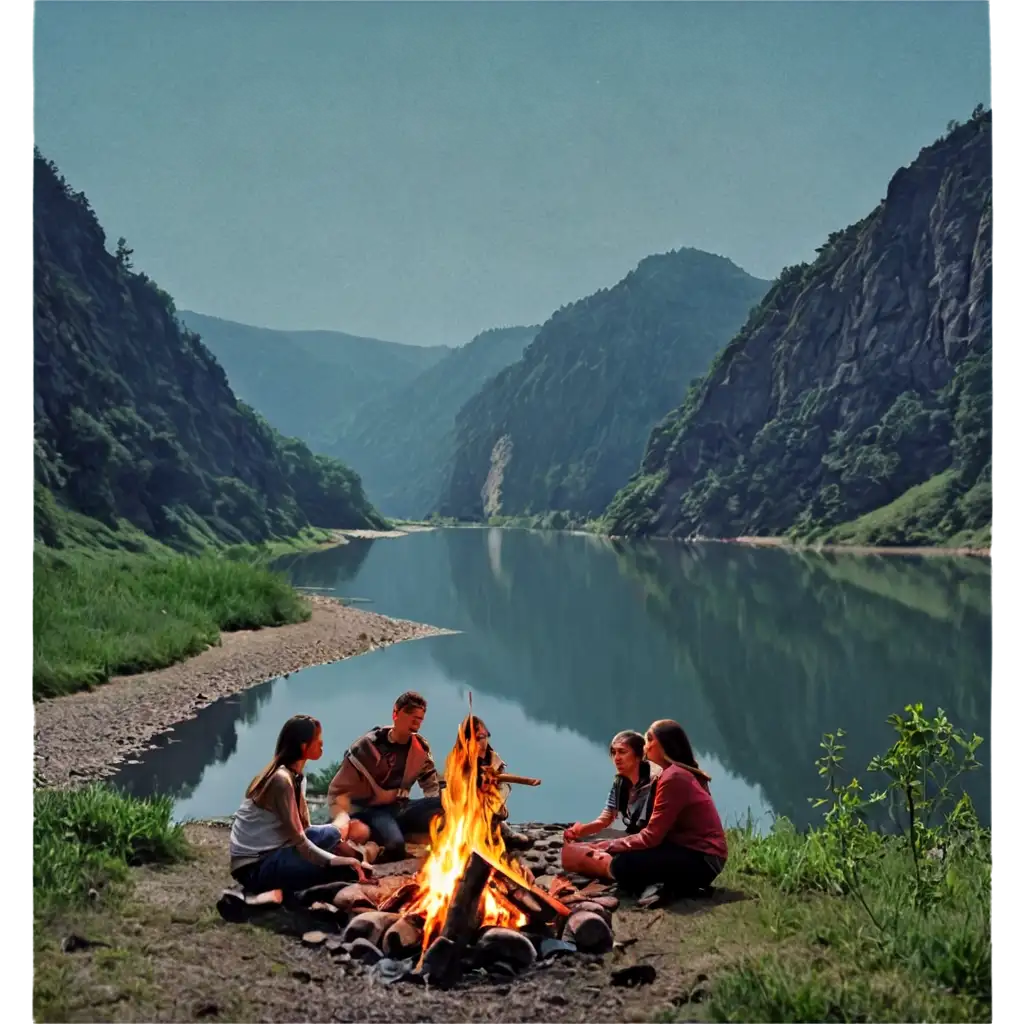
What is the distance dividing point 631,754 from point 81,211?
7218 centimetres

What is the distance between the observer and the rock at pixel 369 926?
599cm

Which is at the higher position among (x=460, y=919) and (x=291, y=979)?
(x=460, y=919)

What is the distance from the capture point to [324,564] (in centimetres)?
5625

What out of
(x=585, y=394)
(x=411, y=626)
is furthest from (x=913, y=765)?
(x=585, y=394)

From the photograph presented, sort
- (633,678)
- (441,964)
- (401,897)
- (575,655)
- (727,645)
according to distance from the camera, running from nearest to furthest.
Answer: (441,964) < (401,897) < (633,678) < (575,655) < (727,645)

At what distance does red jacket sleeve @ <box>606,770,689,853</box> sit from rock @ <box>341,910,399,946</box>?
1.60 m

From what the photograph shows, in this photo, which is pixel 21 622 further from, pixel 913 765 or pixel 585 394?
pixel 585 394

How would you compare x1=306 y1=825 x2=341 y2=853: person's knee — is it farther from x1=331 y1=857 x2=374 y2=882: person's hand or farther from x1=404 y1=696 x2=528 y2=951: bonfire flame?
x1=404 y1=696 x2=528 y2=951: bonfire flame

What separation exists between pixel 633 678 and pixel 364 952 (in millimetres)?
19233

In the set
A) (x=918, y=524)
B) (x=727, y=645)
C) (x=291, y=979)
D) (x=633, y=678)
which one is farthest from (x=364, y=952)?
(x=918, y=524)

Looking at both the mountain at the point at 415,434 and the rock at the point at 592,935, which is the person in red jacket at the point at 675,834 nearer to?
the rock at the point at 592,935

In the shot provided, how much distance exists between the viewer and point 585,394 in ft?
434

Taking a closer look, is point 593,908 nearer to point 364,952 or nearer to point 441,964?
point 441,964

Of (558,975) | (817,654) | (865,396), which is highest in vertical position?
(865,396)
